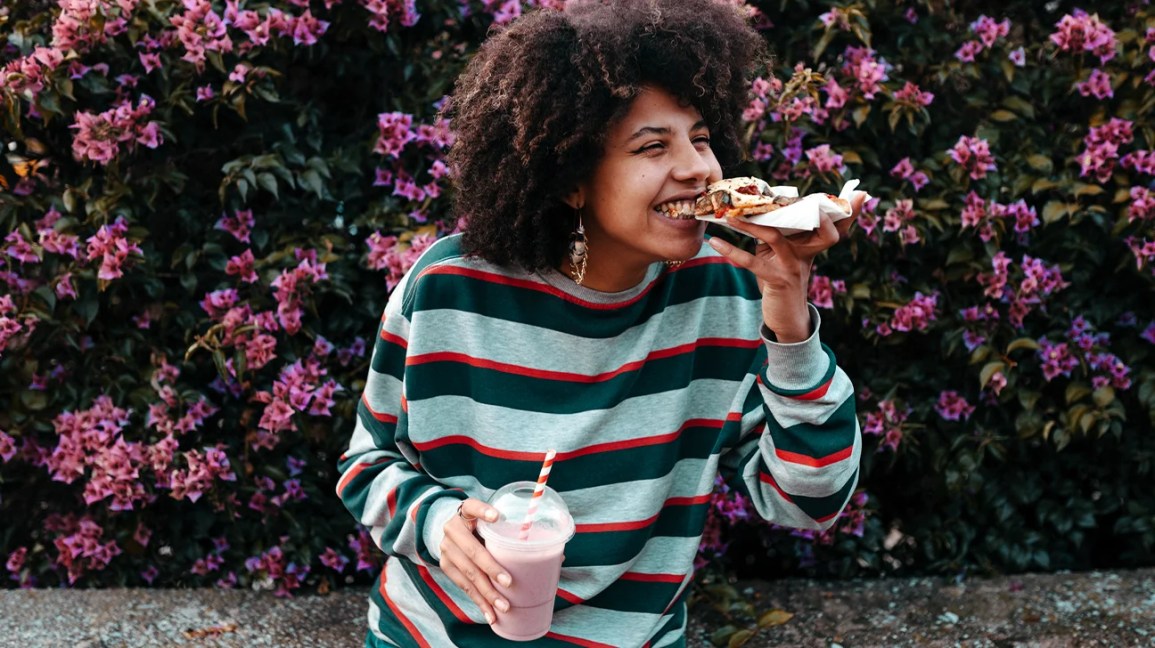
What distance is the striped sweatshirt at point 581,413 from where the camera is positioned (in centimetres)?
204

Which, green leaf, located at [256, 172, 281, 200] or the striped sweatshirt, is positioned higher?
green leaf, located at [256, 172, 281, 200]

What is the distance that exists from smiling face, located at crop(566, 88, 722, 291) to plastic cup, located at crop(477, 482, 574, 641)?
45cm

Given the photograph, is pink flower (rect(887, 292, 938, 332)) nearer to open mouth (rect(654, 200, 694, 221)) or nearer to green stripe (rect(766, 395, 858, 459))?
green stripe (rect(766, 395, 858, 459))

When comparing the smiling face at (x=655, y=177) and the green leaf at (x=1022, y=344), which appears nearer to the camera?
the smiling face at (x=655, y=177)

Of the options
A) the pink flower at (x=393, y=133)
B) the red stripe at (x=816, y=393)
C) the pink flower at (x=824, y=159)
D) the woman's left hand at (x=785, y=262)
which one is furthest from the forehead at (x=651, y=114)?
the pink flower at (x=393, y=133)

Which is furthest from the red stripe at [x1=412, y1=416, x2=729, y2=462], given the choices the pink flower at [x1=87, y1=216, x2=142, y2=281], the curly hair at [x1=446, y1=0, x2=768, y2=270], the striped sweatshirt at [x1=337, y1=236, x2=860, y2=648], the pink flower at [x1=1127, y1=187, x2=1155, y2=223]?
the pink flower at [x1=1127, y1=187, x2=1155, y2=223]

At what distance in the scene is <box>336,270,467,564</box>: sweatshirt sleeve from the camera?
1992 mm

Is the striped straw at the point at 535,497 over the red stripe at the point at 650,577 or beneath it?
over

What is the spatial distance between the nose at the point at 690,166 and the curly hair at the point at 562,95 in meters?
0.09

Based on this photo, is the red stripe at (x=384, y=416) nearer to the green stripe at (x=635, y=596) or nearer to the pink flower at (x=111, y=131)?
the green stripe at (x=635, y=596)

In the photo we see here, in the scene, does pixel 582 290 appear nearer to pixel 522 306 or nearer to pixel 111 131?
pixel 522 306

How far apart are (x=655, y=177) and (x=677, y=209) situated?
0.20 ft

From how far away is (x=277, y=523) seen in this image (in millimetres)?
3068

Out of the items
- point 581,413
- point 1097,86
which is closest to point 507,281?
point 581,413
